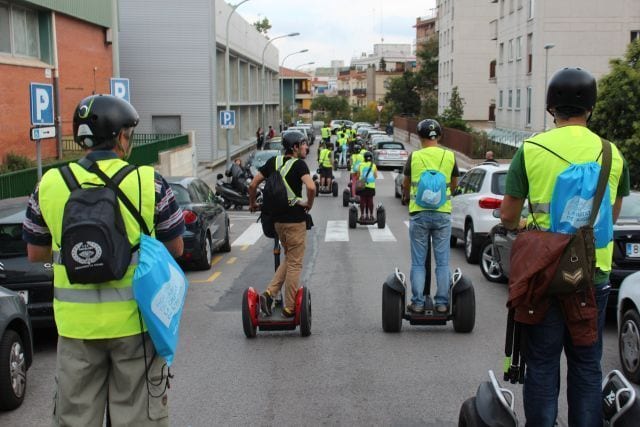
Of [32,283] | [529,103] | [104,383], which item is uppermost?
[529,103]

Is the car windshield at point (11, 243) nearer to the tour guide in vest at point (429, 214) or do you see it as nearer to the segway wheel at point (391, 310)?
the segway wheel at point (391, 310)

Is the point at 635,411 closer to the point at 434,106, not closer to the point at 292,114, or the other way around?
the point at 434,106

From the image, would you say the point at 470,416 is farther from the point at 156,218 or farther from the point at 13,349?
the point at 13,349

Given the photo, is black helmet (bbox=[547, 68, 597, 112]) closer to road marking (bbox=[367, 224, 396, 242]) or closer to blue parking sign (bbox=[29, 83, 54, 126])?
blue parking sign (bbox=[29, 83, 54, 126])

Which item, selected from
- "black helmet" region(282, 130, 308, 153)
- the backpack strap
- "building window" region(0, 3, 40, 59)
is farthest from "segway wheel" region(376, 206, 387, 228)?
the backpack strap

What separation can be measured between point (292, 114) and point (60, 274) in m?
99.4

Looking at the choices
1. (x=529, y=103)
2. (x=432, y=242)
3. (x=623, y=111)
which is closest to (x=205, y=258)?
(x=432, y=242)

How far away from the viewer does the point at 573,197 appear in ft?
12.4

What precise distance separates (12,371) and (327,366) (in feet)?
8.54

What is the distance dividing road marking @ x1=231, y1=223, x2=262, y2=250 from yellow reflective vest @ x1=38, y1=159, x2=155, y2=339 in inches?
531

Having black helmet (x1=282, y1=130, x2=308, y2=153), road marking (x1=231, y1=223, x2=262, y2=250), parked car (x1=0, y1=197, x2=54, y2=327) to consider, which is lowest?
road marking (x1=231, y1=223, x2=262, y2=250)

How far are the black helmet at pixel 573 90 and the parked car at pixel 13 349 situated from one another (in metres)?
4.48

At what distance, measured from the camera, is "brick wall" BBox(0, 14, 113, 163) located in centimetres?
2406

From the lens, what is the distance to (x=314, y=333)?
8305 millimetres
